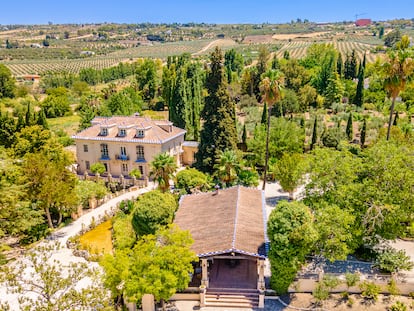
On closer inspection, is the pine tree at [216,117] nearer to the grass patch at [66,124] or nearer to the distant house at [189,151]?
the distant house at [189,151]

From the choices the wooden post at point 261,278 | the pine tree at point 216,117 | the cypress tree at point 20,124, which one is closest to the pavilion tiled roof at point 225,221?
the wooden post at point 261,278

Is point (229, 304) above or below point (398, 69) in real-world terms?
below

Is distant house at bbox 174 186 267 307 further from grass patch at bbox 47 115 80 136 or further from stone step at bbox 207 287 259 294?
grass patch at bbox 47 115 80 136

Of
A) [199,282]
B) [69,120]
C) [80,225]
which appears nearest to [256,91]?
[69,120]

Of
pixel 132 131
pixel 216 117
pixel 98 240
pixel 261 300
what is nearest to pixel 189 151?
pixel 132 131

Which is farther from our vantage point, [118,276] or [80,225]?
[80,225]

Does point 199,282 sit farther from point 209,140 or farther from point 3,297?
point 209,140

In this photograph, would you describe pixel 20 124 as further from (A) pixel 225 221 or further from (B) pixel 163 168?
(A) pixel 225 221
